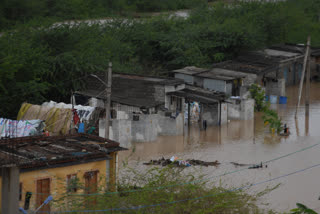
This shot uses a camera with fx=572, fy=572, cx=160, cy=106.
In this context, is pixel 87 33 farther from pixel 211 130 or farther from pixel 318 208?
pixel 318 208

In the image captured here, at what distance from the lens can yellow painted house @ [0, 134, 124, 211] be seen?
495 inches

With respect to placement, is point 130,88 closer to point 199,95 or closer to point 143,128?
point 199,95

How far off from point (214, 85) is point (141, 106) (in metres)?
9.20

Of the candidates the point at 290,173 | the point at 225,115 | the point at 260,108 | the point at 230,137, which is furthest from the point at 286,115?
the point at 290,173

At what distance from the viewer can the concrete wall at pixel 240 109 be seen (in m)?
29.3

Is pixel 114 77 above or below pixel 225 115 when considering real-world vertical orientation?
above

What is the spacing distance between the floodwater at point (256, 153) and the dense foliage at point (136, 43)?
6221mm

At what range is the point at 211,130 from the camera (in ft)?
88.2

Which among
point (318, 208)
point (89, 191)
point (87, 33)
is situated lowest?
point (318, 208)

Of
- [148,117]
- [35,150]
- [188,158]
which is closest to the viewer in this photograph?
[35,150]

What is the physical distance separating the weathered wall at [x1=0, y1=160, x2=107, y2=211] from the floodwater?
5.78 feet

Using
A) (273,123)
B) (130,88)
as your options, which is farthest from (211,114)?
(130,88)

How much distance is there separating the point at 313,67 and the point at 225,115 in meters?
19.5

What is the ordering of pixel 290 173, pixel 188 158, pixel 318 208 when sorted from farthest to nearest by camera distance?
pixel 188 158 → pixel 290 173 → pixel 318 208
